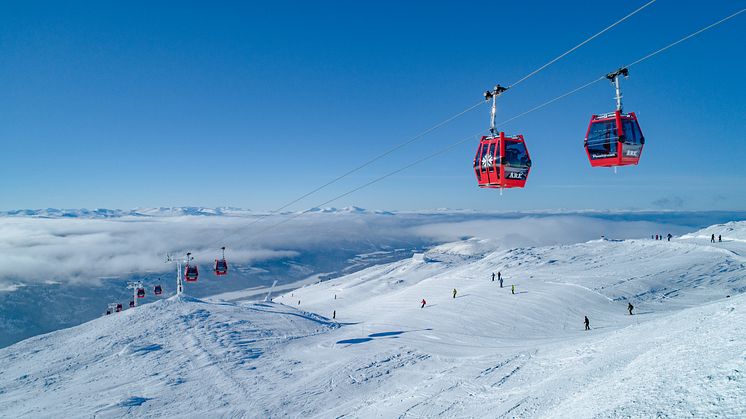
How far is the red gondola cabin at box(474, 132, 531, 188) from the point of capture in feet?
44.9

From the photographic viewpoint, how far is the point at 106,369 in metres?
21.1

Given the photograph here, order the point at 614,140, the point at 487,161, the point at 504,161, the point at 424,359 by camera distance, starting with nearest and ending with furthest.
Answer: the point at 614,140 < the point at 504,161 < the point at 487,161 < the point at 424,359

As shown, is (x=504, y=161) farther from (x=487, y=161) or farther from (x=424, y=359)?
(x=424, y=359)

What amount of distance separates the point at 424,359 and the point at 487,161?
12.1m

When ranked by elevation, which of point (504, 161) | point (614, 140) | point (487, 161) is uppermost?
point (614, 140)

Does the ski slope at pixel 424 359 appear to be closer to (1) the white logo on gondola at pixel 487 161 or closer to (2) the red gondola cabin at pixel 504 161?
(2) the red gondola cabin at pixel 504 161

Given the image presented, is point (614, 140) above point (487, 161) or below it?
above

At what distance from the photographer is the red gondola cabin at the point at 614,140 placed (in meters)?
12.1

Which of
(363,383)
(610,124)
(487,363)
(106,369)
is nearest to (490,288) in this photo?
(487,363)

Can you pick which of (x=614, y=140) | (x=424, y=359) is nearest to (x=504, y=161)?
(x=614, y=140)

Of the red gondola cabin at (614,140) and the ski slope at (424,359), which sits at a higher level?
the red gondola cabin at (614,140)

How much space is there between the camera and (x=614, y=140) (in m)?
12.2

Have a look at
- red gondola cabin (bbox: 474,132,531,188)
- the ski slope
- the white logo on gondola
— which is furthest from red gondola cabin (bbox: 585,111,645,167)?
the ski slope

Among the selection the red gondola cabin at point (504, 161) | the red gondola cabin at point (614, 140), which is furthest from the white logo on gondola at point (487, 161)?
the red gondola cabin at point (614, 140)
